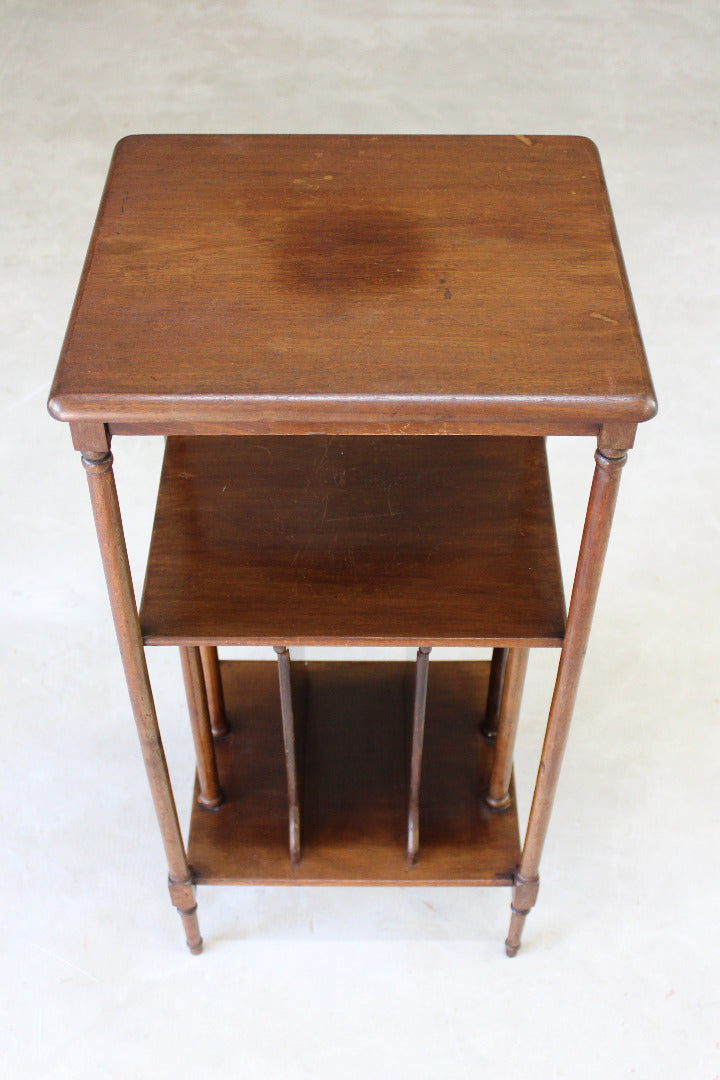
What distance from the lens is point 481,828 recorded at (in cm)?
215

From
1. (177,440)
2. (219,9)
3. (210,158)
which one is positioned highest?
(210,158)

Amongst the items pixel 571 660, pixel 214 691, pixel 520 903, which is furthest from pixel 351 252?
pixel 520 903

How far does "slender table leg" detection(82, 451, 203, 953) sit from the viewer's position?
1.50 m

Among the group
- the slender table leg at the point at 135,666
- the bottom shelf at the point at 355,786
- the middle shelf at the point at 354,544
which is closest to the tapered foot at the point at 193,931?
the slender table leg at the point at 135,666

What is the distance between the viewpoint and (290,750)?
1957 millimetres

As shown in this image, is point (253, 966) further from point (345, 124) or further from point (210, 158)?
point (345, 124)

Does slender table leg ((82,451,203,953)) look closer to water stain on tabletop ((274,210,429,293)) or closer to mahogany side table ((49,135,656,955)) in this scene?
mahogany side table ((49,135,656,955))

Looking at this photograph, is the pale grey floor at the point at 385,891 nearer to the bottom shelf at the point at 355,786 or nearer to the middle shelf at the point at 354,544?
the bottom shelf at the point at 355,786

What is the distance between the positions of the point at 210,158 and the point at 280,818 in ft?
3.42

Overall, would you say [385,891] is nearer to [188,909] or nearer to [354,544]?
[188,909]

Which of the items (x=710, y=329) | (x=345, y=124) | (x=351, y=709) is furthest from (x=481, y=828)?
(x=345, y=124)

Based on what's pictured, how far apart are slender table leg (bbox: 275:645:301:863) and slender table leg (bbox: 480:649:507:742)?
13.7 inches

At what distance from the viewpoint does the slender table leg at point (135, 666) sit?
4.91ft

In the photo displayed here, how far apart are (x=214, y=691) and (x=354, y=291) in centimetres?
88
